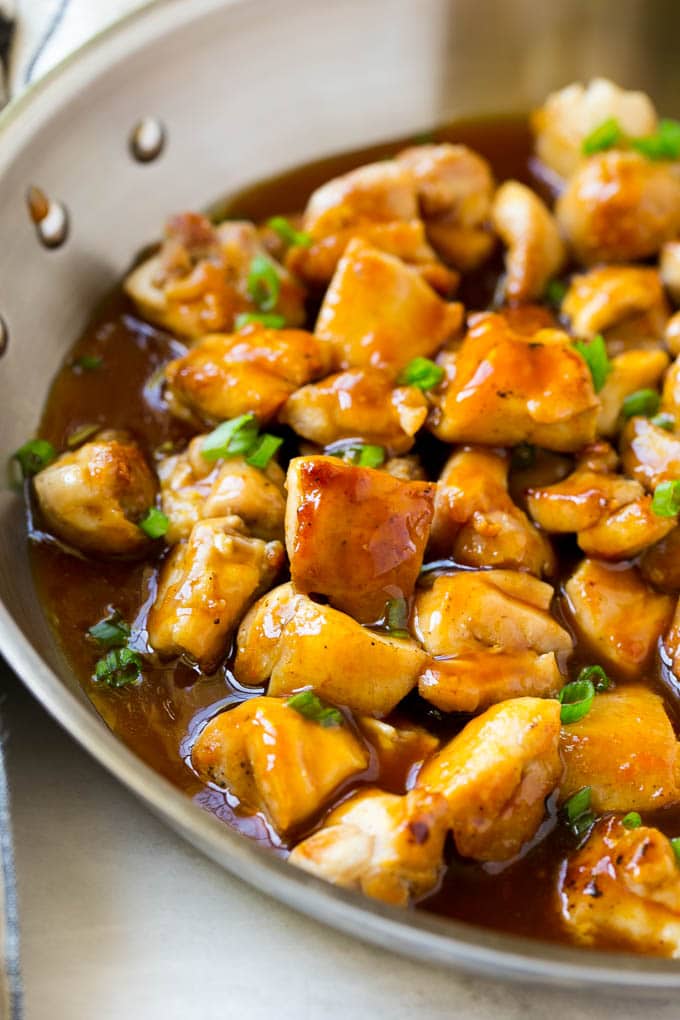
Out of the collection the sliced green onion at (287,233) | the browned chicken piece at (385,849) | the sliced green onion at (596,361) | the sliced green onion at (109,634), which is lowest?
the browned chicken piece at (385,849)

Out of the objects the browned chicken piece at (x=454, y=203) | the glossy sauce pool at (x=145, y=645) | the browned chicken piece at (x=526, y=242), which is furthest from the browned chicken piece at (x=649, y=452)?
the browned chicken piece at (x=454, y=203)

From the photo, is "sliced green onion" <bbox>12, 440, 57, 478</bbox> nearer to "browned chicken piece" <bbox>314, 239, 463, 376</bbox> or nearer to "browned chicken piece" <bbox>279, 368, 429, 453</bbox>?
"browned chicken piece" <bbox>279, 368, 429, 453</bbox>

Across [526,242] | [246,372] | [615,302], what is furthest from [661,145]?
[246,372]

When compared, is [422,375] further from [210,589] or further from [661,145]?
[661,145]

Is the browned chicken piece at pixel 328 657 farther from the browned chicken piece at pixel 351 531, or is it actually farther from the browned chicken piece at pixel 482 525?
the browned chicken piece at pixel 482 525

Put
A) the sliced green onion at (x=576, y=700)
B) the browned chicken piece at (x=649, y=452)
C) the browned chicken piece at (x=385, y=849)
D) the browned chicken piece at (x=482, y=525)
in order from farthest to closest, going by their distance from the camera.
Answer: the browned chicken piece at (x=649, y=452), the browned chicken piece at (x=482, y=525), the sliced green onion at (x=576, y=700), the browned chicken piece at (x=385, y=849)

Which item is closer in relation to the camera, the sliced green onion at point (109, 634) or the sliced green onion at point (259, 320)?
the sliced green onion at point (109, 634)
